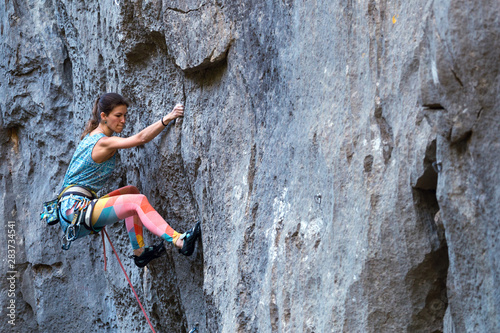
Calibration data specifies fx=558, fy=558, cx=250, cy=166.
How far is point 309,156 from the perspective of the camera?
273 centimetres

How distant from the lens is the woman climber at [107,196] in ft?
12.2

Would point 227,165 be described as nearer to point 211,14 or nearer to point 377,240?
point 211,14

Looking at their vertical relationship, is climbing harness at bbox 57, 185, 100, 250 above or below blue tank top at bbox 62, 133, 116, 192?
below

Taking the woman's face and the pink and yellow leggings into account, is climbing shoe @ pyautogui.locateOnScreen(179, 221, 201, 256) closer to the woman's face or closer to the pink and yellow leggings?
the pink and yellow leggings

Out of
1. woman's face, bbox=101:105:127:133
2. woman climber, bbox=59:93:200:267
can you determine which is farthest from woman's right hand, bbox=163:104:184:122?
woman's face, bbox=101:105:127:133

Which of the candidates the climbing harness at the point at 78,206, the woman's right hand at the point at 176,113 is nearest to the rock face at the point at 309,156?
the woman's right hand at the point at 176,113

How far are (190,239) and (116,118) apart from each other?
1.02m

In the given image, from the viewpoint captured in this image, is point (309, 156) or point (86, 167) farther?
point (86, 167)

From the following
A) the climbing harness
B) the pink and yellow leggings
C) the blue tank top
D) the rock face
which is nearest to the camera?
the rock face

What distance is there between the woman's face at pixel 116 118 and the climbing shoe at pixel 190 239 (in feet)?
3.00

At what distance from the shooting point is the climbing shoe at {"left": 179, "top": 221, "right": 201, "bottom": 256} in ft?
Result: 12.2

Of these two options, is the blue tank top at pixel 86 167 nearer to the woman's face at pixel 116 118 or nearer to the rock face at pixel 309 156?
the woman's face at pixel 116 118

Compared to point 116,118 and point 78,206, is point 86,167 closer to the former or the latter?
point 78,206

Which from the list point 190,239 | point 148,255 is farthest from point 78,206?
point 190,239
